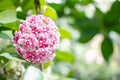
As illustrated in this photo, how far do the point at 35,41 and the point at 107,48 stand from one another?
71 centimetres

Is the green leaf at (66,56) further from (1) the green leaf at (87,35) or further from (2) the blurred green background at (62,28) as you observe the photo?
(1) the green leaf at (87,35)

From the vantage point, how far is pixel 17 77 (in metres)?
1.00

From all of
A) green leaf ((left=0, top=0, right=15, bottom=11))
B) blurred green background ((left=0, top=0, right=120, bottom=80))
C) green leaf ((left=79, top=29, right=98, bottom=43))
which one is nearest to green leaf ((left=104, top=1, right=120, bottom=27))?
blurred green background ((left=0, top=0, right=120, bottom=80))

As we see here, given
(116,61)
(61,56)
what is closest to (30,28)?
(61,56)

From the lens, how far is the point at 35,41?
836 millimetres

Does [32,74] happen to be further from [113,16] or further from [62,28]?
[113,16]

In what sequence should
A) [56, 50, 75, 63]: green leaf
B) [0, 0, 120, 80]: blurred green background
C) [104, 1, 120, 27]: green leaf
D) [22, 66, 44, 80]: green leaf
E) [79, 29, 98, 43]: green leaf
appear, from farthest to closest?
[79, 29, 98, 43]: green leaf, [56, 50, 75, 63]: green leaf, [104, 1, 120, 27]: green leaf, [0, 0, 120, 80]: blurred green background, [22, 66, 44, 80]: green leaf

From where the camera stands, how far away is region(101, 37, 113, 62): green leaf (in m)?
1.48

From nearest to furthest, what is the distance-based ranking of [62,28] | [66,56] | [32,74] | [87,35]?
[32,74], [62,28], [66,56], [87,35]

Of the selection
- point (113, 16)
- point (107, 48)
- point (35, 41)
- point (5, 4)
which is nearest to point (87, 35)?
point (107, 48)

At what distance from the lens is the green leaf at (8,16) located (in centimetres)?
89

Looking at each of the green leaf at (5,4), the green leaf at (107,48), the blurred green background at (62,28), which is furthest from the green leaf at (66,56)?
the green leaf at (5,4)

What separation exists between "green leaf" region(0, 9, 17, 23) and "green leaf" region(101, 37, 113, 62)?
0.64 meters

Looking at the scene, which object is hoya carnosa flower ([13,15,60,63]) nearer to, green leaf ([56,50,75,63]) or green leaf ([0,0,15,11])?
green leaf ([0,0,15,11])
